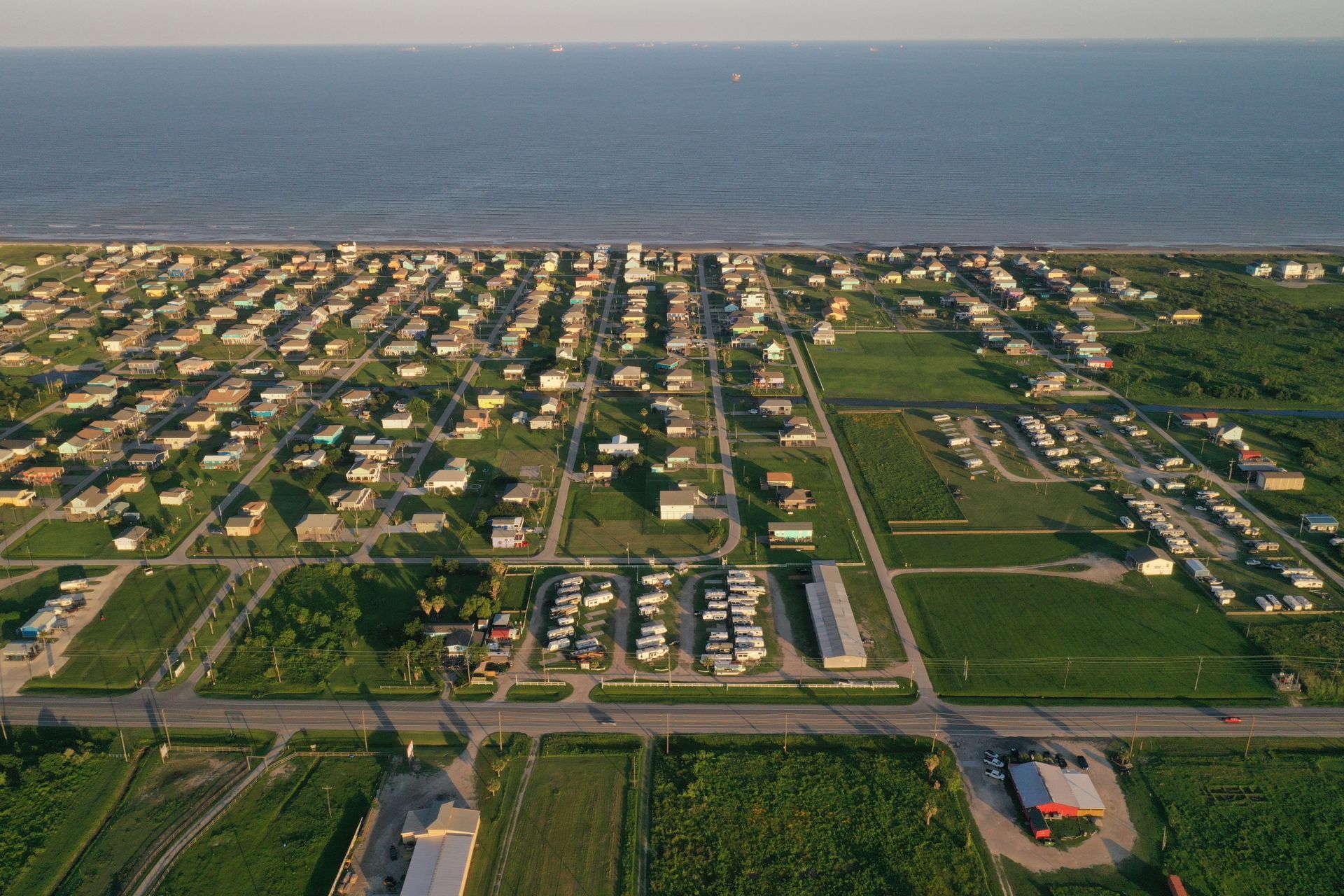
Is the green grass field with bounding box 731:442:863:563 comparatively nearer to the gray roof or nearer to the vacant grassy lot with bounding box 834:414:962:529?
the vacant grassy lot with bounding box 834:414:962:529

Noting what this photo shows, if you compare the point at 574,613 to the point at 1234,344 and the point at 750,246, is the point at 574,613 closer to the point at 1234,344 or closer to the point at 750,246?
the point at 1234,344

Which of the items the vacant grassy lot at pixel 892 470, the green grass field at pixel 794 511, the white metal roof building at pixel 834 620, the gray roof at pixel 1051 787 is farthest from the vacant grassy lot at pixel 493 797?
the vacant grassy lot at pixel 892 470

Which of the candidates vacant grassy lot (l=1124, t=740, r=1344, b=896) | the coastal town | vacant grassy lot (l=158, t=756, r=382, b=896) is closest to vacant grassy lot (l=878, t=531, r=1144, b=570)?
the coastal town

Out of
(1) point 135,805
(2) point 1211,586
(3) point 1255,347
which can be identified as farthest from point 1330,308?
(1) point 135,805

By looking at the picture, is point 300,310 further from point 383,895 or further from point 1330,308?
point 1330,308

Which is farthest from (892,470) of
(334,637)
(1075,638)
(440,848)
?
(440,848)

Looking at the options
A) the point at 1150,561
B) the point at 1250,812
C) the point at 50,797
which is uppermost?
the point at 1150,561
